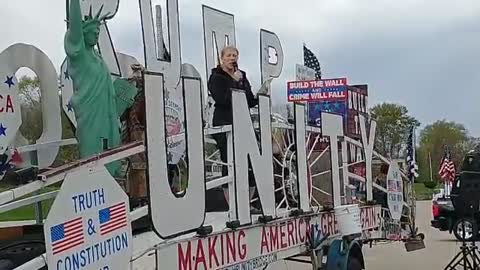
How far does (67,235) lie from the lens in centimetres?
405

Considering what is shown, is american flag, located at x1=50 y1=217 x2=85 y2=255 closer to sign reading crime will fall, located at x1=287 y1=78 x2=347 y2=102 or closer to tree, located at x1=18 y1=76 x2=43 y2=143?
tree, located at x1=18 y1=76 x2=43 y2=143

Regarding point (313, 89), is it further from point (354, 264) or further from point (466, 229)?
point (354, 264)

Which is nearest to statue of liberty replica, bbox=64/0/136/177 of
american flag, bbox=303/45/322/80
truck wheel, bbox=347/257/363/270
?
truck wheel, bbox=347/257/363/270

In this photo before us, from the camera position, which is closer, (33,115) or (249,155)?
(249,155)

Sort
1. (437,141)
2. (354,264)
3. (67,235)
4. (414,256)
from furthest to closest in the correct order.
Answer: (437,141), (414,256), (354,264), (67,235)

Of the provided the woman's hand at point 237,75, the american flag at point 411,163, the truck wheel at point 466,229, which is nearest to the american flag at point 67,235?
the woman's hand at point 237,75

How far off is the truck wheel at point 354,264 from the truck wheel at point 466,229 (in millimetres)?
5389

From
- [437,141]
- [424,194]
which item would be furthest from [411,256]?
[437,141]

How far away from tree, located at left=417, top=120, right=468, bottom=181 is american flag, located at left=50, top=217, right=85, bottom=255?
66771 mm

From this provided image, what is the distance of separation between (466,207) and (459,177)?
1320mm

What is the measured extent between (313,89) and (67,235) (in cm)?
1207

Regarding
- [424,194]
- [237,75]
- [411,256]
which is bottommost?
[424,194]

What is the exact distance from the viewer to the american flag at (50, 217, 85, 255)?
13.0 ft

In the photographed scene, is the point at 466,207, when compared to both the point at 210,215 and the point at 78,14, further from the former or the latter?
the point at 78,14
